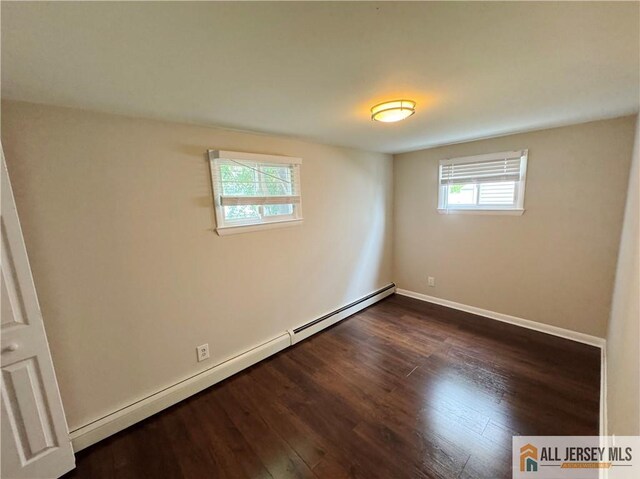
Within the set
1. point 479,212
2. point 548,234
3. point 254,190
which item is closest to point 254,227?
point 254,190

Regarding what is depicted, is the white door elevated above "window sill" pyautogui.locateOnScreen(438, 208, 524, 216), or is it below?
below

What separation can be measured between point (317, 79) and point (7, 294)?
192 cm

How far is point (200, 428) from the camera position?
→ 69.4 inches

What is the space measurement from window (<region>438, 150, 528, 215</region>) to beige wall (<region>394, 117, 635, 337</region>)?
0.27ft

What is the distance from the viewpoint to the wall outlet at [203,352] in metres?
2.12

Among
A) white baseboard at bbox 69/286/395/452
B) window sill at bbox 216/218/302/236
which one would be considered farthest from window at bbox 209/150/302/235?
white baseboard at bbox 69/286/395/452

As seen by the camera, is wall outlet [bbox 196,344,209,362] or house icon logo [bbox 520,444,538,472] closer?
house icon logo [bbox 520,444,538,472]

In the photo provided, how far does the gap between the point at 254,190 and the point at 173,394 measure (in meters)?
1.80

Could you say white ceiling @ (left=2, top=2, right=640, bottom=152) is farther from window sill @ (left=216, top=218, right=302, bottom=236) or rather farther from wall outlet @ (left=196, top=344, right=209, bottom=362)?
wall outlet @ (left=196, top=344, right=209, bottom=362)

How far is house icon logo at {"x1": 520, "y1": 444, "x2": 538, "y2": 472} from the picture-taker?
1450mm

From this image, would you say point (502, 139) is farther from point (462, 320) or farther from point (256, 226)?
point (256, 226)

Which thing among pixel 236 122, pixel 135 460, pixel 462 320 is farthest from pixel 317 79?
pixel 462 320

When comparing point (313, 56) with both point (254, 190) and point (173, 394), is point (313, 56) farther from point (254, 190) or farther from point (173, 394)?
point (173, 394)

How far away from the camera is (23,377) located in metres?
1.33
